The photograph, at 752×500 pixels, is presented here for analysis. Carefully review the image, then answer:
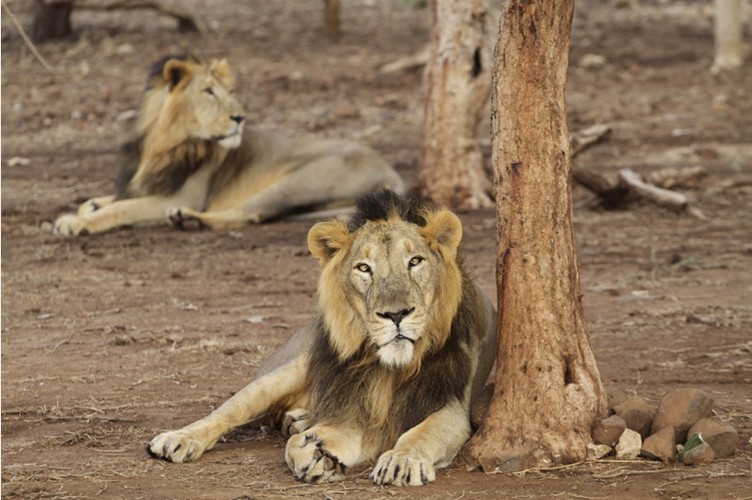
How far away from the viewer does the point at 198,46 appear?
15.6 meters

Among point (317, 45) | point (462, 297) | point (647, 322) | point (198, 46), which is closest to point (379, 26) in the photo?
point (317, 45)

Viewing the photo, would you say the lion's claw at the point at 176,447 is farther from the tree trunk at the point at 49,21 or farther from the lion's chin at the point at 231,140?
the tree trunk at the point at 49,21

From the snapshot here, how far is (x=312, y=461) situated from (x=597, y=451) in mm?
1038

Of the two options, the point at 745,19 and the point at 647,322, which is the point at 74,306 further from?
the point at 745,19

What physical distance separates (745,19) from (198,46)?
8.41m

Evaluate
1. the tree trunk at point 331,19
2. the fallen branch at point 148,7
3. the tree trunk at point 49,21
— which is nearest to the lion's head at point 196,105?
the fallen branch at point 148,7

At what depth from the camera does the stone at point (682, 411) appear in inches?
185

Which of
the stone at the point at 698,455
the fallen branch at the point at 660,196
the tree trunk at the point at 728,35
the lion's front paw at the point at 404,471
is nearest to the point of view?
the lion's front paw at the point at 404,471

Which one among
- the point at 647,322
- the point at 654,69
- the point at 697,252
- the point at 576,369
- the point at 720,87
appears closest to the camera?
the point at 576,369

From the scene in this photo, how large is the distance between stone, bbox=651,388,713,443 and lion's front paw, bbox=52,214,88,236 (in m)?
5.54

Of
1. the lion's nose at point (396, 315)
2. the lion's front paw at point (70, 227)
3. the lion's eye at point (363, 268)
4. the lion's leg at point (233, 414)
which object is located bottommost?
the lion's front paw at point (70, 227)

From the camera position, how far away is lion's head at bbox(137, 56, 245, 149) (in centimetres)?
941

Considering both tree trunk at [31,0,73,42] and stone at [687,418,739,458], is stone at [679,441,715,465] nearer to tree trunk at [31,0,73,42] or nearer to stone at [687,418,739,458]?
stone at [687,418,739,458]

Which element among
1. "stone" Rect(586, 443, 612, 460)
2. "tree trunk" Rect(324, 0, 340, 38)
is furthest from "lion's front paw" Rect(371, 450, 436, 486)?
"tree trunk" Rect(324, 0, 340, 38)
